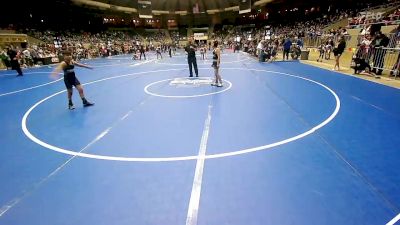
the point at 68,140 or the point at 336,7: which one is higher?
the point at 336,7

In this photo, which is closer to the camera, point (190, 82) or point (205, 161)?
point (205, 161)

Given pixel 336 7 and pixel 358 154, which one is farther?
pixel 336 7

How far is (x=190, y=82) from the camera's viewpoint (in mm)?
12242

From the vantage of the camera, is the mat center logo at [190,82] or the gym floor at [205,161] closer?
the gym floor at [205,161]

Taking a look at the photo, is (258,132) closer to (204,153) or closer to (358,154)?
(204,153)

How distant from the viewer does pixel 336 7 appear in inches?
1618

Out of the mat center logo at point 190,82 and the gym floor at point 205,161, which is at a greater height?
the gym floor at point 205,161

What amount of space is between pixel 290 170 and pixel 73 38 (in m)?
43.3

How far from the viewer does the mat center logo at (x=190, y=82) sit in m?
11.7

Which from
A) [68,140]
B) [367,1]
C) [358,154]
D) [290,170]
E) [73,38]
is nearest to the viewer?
[290,170]

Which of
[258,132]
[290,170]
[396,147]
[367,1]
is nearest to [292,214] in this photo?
[290,170]

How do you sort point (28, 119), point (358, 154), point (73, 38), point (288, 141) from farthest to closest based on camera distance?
point (73, 38) → point (28, 119) → point (288, 141) → point (358, 154)

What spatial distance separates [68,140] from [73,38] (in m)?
39.9

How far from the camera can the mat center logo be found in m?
11.7
